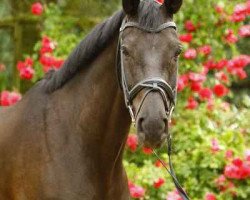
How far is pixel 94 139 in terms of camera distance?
3.36 metres

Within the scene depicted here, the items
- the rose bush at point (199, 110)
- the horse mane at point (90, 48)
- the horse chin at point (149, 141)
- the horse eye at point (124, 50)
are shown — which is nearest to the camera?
the horse chin at point (149, 141)

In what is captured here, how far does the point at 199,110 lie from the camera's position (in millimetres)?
5871

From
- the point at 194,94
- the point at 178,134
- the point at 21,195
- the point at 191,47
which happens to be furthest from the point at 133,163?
the point at 21,195

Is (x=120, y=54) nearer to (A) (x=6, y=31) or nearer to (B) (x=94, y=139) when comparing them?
(B) (x=94, y=139)

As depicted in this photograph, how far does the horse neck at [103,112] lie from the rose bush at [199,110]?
4.83ft

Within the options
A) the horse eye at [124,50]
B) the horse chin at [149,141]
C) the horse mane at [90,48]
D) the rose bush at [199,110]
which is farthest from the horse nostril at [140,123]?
the rose bush at [199,110]

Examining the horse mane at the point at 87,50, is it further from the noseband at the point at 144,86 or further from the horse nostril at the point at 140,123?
the horse nostril at the point at 140,123

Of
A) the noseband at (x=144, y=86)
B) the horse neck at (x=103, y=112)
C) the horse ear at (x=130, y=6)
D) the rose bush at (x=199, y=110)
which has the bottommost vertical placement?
the rose bush at (x=199, y=110)

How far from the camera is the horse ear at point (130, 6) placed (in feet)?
10.2

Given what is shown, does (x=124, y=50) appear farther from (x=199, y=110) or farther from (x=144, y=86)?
(x=199, y=110)

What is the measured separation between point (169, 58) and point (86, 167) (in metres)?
0.72

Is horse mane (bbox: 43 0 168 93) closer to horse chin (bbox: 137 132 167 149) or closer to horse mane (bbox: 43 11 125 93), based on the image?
horse mane (bbox: 43 11 125 93)

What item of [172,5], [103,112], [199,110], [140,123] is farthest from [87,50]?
[199,110]

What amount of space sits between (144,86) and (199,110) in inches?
116
